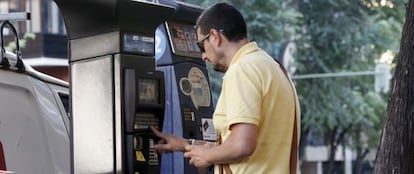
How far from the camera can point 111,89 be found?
380 centimetres

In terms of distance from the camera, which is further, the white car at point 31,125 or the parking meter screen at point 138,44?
the white car at point 31,125

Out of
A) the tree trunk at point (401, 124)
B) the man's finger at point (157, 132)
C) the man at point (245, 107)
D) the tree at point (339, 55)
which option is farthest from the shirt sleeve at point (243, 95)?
the tree at point (339, 55)

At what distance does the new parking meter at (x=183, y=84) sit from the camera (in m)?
4.98

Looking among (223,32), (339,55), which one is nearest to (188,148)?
(223,32)

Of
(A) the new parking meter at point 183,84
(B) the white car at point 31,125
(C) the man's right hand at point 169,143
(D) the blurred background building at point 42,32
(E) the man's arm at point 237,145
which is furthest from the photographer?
(D) the blurred background building at point 42,32

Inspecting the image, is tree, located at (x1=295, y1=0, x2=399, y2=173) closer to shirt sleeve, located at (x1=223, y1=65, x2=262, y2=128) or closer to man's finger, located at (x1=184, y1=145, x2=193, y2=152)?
man's finger, located at (x1=184, y1=145, x2=193, y2=152)

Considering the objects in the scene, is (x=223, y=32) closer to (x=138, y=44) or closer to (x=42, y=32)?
(x=138, y=44)

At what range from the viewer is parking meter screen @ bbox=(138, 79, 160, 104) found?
384 cm

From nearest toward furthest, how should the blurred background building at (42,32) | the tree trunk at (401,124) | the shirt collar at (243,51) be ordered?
the shirt collar at (243,51) → the tree trunk at (401,124) → the blurred background building at (42,32)

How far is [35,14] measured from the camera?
71.5 feet

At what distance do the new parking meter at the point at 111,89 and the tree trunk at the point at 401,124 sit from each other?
8.24ft

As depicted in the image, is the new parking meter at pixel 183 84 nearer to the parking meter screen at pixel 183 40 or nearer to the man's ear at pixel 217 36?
the parking meter screen at pixel 183 40

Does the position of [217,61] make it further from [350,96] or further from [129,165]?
[350,96]

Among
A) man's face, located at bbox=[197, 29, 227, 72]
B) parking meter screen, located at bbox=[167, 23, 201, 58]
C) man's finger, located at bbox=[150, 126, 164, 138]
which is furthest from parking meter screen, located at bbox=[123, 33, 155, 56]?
parking meter screen, located at bbox=[167, 23, 201, 58]
